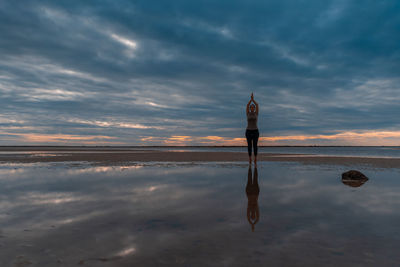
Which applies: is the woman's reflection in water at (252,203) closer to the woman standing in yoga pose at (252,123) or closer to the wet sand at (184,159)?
the woman standing in yoga pose at (252,123)

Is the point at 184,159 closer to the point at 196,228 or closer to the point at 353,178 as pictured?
the point at 353,178

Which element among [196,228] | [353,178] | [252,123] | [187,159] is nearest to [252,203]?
[196,228]

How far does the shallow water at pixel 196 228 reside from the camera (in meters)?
2.82

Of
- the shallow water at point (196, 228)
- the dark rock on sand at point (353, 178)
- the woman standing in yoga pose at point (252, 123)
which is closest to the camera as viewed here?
the shallow water at point (196, 228)

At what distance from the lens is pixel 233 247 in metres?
3.10

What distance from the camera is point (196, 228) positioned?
3861 millimetres

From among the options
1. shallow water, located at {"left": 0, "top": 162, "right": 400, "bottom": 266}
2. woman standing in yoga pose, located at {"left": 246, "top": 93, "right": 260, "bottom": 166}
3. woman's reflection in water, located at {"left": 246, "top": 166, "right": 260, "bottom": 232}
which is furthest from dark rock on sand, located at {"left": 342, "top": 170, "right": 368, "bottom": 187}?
woman standing in yoga pose, located at {"left": 246, "top": 93, "right": 260, "bottom": 166}

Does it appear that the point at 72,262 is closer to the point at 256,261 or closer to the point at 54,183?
the point at 256,261

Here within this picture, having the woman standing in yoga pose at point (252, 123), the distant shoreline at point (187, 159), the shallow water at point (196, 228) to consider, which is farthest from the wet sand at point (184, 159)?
the shallow water at point (196, 228)

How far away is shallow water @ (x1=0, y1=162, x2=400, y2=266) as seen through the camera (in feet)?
9.27

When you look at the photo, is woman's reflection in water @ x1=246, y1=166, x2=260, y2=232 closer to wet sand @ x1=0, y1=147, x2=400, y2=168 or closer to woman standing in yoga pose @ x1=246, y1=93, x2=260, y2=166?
woman standing in yoga pose @ x1=246, y1=93, x2=260, y2=166

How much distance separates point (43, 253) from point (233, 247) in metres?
2.38

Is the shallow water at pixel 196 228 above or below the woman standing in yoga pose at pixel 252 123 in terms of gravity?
below

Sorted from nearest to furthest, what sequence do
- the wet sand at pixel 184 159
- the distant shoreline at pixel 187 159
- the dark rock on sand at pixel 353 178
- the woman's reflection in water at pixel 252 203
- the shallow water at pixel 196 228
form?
the shallow water at pixel 196 228 → the woman's reflection in water at pixel 252 203 → the dark rock on sand at pixel 353 178 → the distant shoreline at pixel 187 159 → the wet sand at pixel 184 159
